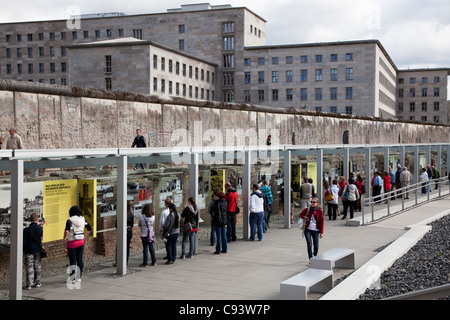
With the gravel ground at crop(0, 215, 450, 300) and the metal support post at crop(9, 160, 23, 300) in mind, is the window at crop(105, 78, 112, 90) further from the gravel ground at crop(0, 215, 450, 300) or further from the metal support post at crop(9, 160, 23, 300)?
the metal support post at crop(9, 160, 23, 300)

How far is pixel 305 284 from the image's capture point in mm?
7883

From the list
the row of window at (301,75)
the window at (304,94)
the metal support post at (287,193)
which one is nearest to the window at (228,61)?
the row of window at (301,75)

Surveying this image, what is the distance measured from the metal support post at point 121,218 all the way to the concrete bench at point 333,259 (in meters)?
3.31

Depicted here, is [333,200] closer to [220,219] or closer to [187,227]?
[220,219]

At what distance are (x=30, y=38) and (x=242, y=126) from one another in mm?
77880

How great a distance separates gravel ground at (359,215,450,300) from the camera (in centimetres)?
876

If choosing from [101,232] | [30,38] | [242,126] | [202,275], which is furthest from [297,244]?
[30,38]

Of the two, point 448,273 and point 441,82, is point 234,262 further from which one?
point 441,82

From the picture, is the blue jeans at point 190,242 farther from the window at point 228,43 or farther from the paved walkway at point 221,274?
the window at point 228,43

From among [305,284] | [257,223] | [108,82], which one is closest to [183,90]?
[108,82]

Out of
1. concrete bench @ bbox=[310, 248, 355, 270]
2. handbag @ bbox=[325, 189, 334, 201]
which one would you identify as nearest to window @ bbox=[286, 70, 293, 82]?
handbag @ bbox=[325, 189, 334, 201]

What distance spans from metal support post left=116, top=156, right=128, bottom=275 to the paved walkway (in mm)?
252

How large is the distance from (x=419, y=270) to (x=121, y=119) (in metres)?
9.47

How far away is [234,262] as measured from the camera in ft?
36.8
